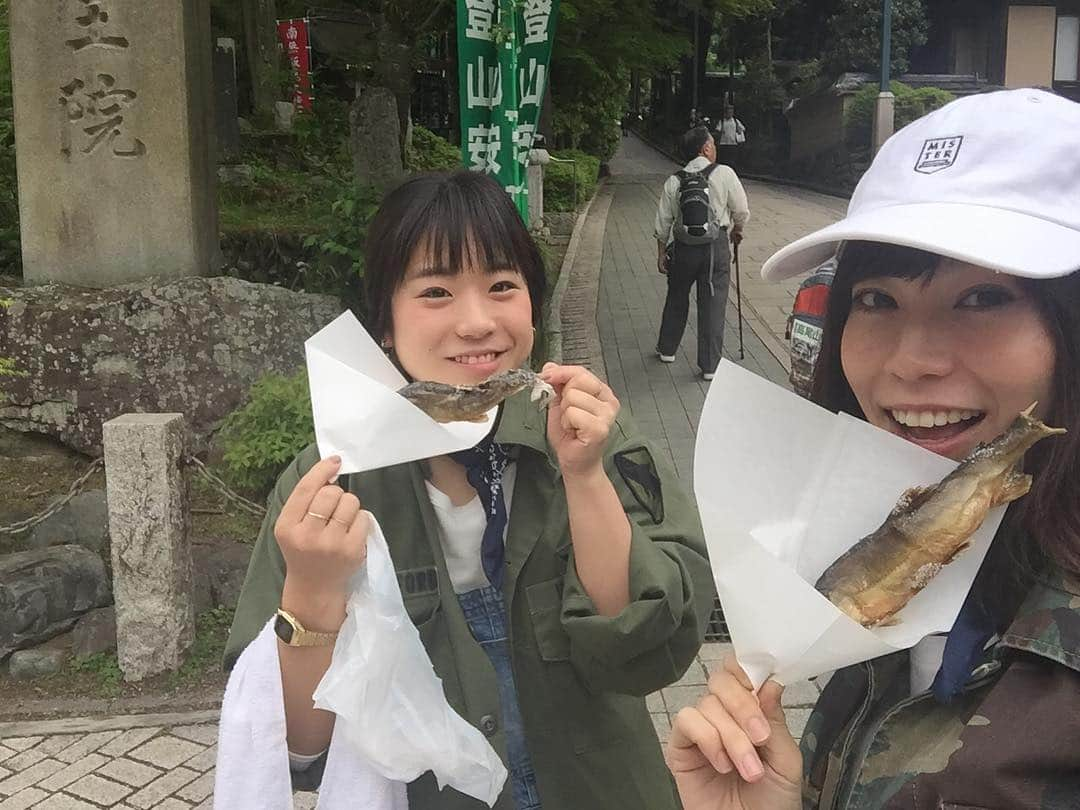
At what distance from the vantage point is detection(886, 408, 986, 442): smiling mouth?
4.27 feet

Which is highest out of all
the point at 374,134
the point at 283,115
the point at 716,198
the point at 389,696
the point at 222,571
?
the point at 283,115

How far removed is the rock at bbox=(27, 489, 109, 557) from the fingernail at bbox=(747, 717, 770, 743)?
496 centimetres

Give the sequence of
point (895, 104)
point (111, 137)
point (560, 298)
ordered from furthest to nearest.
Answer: point (895, 104)
point (560, 298)
point (111, 137)

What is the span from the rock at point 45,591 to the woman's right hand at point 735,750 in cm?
432

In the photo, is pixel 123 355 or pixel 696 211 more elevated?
pixel 696 211

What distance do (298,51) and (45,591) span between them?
53.0 feet

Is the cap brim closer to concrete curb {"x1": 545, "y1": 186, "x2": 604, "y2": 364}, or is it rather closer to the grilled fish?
Answer: the grilled fish

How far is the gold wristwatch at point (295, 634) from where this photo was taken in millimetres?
1606

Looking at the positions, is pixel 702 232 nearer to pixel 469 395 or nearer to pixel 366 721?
pixel 469 395

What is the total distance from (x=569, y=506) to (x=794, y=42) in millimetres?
33011

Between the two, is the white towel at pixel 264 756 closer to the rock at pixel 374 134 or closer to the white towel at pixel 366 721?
the white towel at pixel 366 721

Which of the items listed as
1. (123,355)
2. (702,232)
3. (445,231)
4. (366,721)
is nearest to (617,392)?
(702,232)

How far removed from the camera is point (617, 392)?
8875mm

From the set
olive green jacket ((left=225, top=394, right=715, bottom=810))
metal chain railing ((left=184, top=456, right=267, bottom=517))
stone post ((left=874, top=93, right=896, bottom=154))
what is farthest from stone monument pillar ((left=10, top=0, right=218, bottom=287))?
stone post ((left=874, top=93, right=896, bottom=154))
